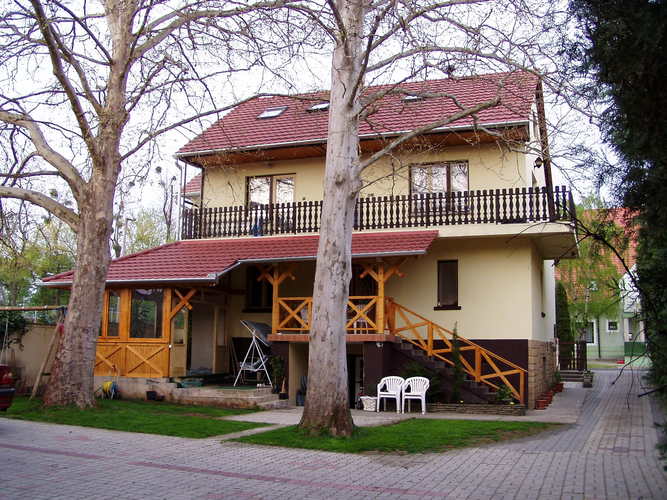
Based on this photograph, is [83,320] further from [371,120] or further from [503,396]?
[371,120]

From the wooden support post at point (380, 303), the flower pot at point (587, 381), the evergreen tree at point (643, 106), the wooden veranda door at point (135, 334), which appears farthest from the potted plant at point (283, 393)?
the evergreen tree at point (643, 106)

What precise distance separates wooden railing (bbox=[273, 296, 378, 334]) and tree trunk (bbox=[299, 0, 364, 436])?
5739 millimetres

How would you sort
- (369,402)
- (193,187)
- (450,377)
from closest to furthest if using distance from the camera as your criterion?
(369,402) → (450,377) → (193,187)

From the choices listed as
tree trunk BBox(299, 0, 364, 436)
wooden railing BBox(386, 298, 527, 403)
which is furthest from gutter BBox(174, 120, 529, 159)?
tree trunk BBox(299, 0, 364, 436)

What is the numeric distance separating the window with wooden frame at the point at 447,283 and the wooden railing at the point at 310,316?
1936 mm

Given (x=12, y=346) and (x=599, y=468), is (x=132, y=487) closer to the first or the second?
(x=599, y=468)

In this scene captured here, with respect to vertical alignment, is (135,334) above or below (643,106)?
below

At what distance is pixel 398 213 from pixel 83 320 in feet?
28.9

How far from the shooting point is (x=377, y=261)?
1744 cm

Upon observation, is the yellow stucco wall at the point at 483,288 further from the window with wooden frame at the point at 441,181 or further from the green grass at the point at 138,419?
the green grass at the point at 138,419

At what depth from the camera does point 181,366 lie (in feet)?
61.5

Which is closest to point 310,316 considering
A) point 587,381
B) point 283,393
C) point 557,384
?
point 283,393

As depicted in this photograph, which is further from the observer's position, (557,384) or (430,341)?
(557,384)

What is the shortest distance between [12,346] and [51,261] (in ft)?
63.9
